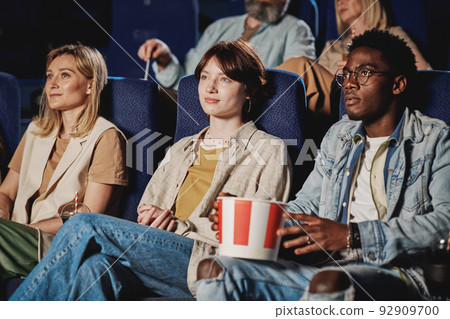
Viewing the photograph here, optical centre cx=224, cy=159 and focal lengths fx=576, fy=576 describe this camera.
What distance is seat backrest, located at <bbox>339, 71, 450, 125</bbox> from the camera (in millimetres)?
1529

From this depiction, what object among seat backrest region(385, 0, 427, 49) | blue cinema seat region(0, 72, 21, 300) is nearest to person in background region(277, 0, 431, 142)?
seat backrest region(385, 0, 427, 49)

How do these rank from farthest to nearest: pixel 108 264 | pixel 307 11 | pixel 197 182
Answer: pixel 307 11
pixel 197 182
pixel 108 264

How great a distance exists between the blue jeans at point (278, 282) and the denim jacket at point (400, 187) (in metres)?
0.04

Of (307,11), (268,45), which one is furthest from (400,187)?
(307,11)

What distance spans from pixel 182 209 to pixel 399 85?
2.18 ft

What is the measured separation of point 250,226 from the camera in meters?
1.08

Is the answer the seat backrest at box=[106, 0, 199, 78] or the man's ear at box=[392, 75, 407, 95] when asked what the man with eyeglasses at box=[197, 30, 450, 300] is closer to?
the man's ear at box=[392, 75, 407, 95]

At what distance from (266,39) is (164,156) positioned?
0.97 metres

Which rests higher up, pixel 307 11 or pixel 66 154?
pixel 307 11

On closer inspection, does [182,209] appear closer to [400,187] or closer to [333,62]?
[400,187]

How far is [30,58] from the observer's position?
3.29 metres

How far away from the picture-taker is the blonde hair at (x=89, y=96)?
1.83 m

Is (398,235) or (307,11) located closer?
(398,235)
